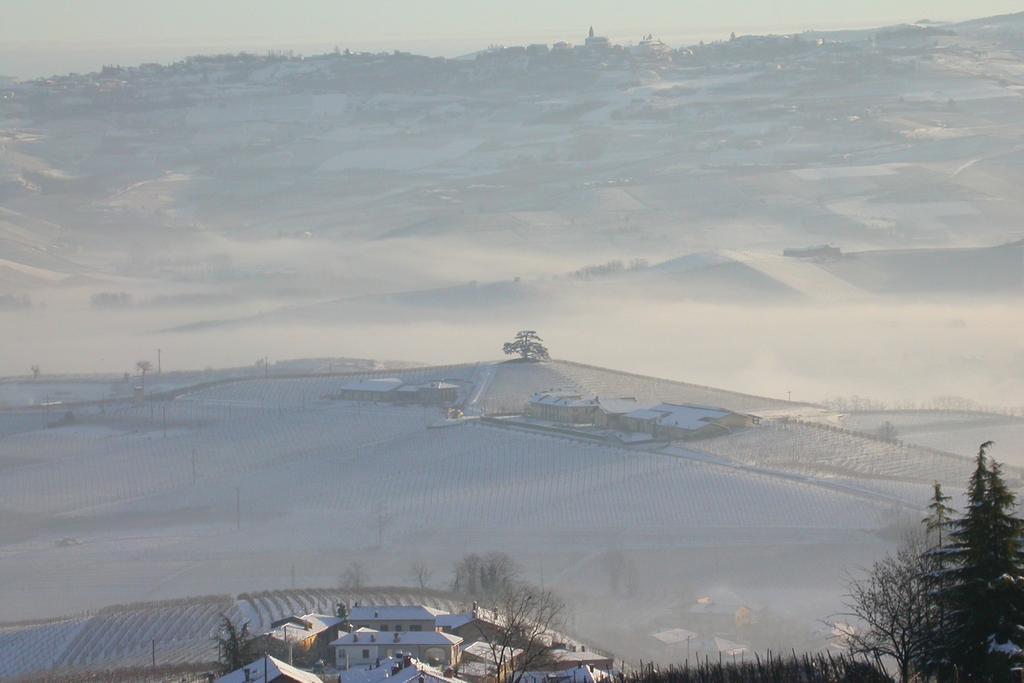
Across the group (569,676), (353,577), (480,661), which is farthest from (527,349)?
(569,676)

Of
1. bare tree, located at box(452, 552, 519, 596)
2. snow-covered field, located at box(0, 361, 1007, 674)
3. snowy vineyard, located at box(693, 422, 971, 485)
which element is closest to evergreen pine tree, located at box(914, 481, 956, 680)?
snow-covered field, located at box(0, 361, 1007, 674)

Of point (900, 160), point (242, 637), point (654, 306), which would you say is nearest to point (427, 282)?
point (654, 306)

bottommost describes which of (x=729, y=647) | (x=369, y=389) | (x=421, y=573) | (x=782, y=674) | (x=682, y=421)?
(x=729, y=647)

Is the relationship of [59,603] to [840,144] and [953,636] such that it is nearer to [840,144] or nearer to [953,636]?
[953,636]

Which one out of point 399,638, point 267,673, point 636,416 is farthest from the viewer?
point 636,416

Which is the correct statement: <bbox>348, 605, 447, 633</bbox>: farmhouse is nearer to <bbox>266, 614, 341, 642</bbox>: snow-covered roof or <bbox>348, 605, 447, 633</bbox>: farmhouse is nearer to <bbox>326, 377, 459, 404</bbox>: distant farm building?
<bbox>266, 614, 341, 642</bbox>: snow-covered roof

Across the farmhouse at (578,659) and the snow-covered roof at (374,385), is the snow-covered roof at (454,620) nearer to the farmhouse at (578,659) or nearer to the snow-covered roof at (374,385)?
the farmhouse at (578,659)

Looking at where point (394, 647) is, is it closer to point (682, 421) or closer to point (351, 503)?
point (351, 503)
